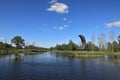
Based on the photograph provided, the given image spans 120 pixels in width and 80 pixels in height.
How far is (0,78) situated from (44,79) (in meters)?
5.87

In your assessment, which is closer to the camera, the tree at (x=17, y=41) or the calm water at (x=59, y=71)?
the calm water at (x=59, y=71)

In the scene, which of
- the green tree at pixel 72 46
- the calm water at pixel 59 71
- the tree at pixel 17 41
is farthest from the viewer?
the tree at pixel 17 41

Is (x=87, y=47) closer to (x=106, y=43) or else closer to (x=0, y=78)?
(x=106, y=43)

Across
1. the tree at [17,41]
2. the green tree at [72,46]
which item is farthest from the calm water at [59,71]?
the tree at [17,41]

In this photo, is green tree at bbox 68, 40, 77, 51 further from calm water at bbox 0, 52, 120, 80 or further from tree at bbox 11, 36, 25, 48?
calm water at bbox 0, 52, 120, 80

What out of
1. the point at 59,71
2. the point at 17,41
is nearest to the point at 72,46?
the point at 17,41

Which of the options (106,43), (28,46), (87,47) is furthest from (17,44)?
(106,43)

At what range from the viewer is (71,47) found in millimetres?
131375

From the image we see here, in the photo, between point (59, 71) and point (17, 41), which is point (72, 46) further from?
point (59, 71)

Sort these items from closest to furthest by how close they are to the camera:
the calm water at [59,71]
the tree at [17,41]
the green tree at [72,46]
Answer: the calm water at [59,71] < the green tree at [72,46] < the tree at [17,41]

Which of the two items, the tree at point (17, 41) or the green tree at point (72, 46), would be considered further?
the tree at point (17, 41)

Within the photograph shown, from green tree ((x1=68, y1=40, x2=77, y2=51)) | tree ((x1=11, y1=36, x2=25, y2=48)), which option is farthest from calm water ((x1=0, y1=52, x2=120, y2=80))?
tree ((x1=11, y1=36, x2=25, y2=48))

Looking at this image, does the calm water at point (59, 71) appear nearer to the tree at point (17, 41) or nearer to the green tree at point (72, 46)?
the green tree at point (72, 46)

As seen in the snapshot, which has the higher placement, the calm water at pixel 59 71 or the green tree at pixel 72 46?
the green tree at pixel 72 46
